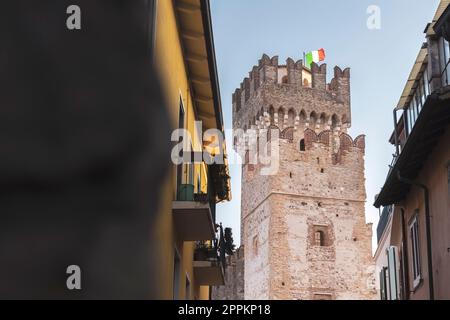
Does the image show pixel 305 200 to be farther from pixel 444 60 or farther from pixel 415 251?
pixel 444 60

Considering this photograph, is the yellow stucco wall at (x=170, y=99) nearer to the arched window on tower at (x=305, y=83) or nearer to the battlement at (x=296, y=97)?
the battlement at (x=296, y=97)

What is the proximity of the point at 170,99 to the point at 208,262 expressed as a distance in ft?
16.6

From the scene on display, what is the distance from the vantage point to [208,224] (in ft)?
35.0

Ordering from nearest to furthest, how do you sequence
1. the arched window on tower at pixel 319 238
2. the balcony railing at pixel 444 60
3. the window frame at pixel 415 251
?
the balcony railing at pixel 444 60
the window frame at pixel 415 251
the arched window on tower at pixel 319 238

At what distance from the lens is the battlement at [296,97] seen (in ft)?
152

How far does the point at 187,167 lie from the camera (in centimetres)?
1146

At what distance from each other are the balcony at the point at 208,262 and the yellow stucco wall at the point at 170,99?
109cm

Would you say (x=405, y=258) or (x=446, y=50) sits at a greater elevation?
(x=446, y=50)

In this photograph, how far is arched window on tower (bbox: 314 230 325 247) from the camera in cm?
4247

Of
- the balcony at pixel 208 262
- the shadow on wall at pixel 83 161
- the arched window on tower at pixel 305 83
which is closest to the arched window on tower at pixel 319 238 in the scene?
the arched window on tower at pixel 305 83

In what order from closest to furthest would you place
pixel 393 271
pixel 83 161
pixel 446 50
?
pixel 83 161
pixel 446 50
pixel 393 271

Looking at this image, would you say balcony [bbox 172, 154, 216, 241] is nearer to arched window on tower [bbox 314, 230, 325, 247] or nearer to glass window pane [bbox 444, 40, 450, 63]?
glass window pane [bbox 444, 40, 450, 63]

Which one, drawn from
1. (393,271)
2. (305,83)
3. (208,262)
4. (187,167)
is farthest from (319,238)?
(187,167)

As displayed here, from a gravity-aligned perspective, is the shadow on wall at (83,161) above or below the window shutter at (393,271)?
below
